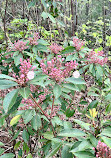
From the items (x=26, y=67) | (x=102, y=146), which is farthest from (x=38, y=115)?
(x=102, y=146)

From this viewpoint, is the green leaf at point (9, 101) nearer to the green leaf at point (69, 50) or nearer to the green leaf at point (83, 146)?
the green leaf at point (83, 146)

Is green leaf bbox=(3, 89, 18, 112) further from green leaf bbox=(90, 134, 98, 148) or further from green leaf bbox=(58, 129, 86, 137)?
green leaf bbox=(90, 134, 98, 148)

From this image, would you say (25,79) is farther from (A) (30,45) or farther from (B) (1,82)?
(A) (30,45)

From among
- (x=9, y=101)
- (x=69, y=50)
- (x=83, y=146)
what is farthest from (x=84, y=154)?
(x=69, y=50)

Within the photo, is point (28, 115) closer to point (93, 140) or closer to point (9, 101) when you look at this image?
point (9, 101)

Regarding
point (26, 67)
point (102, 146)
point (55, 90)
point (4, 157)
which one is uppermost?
point (26, 67)

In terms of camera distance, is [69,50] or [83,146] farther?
[69,50]

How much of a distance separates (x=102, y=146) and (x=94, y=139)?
10 centimetres

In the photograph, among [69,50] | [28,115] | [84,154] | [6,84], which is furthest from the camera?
[69,50]

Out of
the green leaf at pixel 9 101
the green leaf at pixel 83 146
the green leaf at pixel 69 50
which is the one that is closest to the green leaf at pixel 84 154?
the green leaf at pixel 83 146

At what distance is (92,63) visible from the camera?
1.42m

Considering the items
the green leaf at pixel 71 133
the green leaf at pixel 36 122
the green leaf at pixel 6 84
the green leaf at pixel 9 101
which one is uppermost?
the green leaf at pixel 6 84

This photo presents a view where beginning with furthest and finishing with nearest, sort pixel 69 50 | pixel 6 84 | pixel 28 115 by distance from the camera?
pixel 69 50, pixel 28 115, pixel 6 84

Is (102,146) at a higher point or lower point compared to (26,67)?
lower
